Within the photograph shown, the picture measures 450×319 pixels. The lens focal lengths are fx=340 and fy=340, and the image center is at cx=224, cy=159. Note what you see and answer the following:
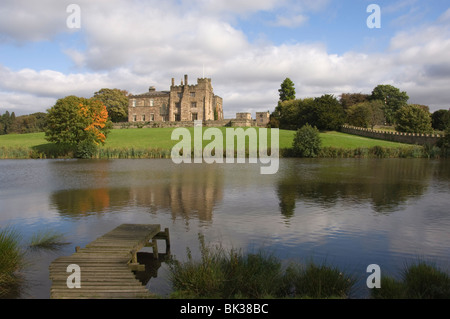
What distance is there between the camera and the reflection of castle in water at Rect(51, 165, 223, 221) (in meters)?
14.7

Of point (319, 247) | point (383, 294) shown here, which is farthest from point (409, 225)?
point (383, 294)

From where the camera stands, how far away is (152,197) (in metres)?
17.6

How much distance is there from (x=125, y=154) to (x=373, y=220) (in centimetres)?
3868

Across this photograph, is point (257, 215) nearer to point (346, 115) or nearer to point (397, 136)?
point (397, 136)

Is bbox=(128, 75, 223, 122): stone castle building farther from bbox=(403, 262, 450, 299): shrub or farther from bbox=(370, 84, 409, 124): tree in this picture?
bbox=(403, 262, 450, 299): shrub

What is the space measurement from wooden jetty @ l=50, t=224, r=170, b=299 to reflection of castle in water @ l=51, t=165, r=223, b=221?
14.4ft

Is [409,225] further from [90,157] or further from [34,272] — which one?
[90,157]

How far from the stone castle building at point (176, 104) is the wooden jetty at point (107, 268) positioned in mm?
69579

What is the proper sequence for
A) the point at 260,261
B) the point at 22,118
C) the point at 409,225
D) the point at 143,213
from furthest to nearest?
the point at 22,118 → the point at 143,213 → the point at 409,225 → the point at 260,261

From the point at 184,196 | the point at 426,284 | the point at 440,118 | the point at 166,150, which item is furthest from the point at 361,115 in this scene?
the point at 426,284

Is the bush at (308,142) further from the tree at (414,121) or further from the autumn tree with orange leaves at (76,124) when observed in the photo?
the tree at (414,121)

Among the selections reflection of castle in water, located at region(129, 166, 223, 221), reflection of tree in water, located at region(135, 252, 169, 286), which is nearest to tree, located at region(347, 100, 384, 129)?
reflection of castle in water, located at region(129, 166, 223, 221)
